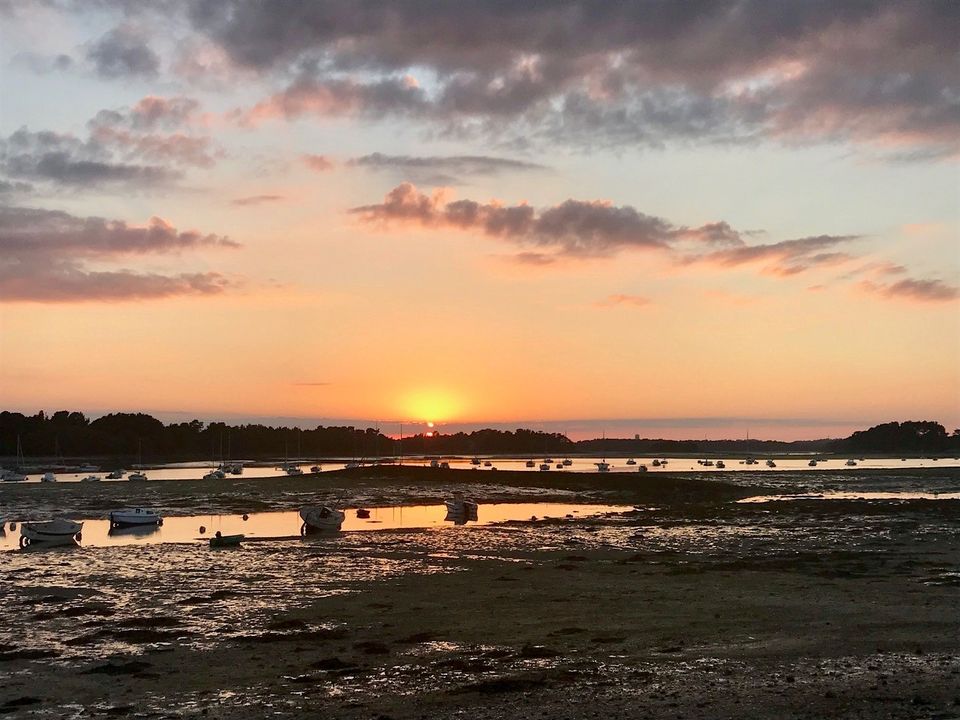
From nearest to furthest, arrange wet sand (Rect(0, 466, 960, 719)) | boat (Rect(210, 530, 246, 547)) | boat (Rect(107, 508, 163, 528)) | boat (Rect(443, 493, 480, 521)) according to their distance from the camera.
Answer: wet sand (Rect(0, 466, 960, 719)) → boat (Rect(210, 530, 246, 547)) → boat (Rect(107, 508, 163, 528)) → boat (Rect(443, 493, 480, 521))

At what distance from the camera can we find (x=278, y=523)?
175 feet

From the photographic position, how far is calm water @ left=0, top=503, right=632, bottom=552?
44.6m

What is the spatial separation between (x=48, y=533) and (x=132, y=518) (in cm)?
887

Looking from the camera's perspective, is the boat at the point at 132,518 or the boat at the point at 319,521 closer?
the boat at the point at 319,521

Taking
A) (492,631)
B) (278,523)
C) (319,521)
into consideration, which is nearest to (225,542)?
(319,521)

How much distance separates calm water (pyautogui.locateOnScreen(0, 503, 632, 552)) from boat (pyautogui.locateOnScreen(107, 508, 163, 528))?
1.81ft

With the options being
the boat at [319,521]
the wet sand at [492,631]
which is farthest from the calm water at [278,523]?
the wet sand at [492,631]

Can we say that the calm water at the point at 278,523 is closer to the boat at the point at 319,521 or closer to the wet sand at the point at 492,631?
the boat at the point at 319,521

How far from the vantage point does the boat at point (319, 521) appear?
4547 centimetres

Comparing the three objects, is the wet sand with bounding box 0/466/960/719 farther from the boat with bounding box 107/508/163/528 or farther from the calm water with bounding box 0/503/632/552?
the boat with bounding box 107/508/163/528

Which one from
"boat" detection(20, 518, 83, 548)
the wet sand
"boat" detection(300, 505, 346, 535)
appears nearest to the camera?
the wet sand

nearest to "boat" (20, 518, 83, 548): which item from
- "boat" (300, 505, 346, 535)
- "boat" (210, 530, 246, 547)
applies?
"boat" (210, 530, 246, 547)

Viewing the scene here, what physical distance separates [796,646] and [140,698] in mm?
12514

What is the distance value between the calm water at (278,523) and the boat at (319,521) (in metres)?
0.83
